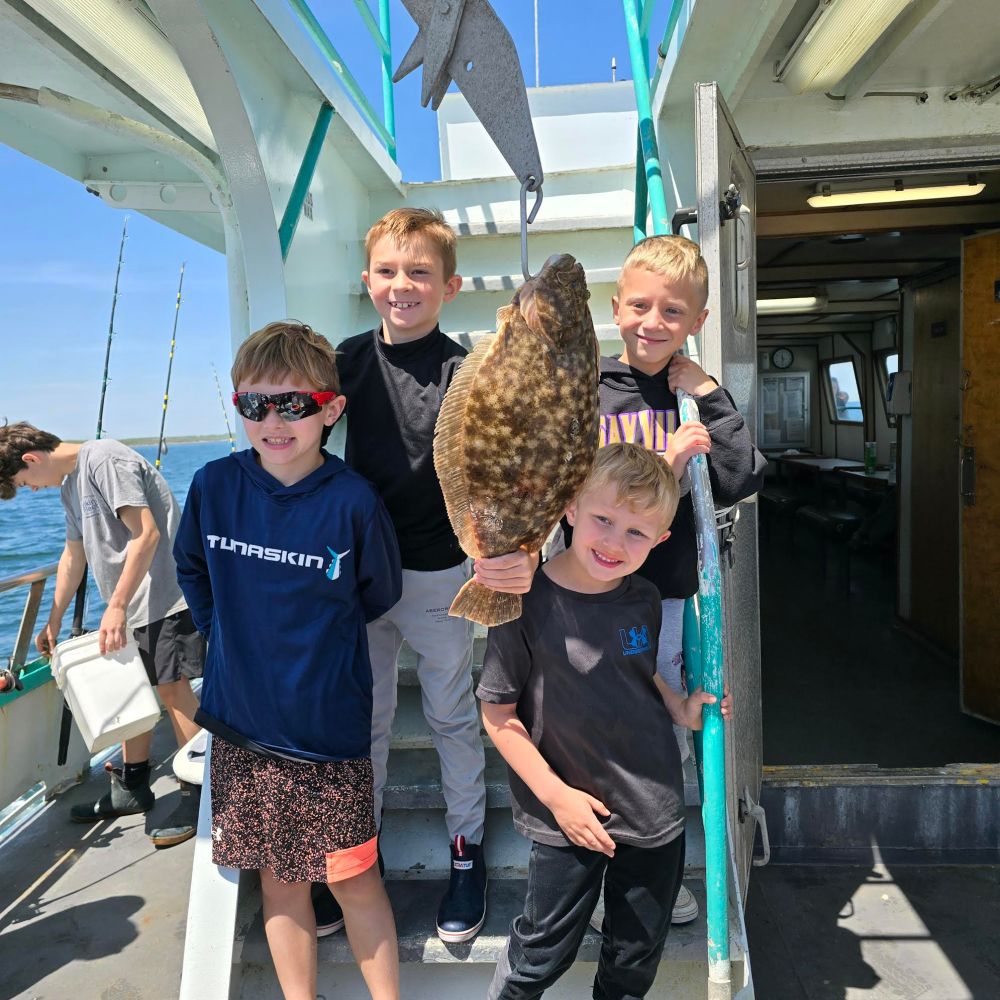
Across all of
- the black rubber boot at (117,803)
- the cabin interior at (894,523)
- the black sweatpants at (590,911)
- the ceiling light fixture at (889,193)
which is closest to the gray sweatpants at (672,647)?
the black sweatpants at (590,911)

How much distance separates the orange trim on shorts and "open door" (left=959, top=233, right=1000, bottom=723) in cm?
434

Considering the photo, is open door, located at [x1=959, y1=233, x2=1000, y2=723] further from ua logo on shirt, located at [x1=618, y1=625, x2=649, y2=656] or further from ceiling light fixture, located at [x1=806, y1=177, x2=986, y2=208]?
ua logo on shirt, located at [x1=618, y1=625, x2=649, y2=656]

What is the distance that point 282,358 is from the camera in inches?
74.7

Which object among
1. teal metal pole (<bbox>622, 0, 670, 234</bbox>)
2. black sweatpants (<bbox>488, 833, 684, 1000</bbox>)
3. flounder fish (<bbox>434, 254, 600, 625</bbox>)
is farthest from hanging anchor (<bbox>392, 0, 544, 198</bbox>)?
black sweatpants (<bbox>488, 833, 684, 1000</bbox>)

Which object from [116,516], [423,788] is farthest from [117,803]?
[423,788]

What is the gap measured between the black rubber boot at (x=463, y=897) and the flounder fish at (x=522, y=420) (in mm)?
1317

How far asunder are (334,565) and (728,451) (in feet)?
3.52

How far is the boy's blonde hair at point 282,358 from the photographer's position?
6.23 feet

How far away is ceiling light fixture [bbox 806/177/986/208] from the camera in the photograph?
14.9 feet

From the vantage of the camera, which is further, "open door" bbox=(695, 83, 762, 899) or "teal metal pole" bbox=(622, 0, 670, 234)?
"teal metal pole" bbox=(622, 0, 670, 234)

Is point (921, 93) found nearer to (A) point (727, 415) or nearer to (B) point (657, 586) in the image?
(A) point (727, 415)

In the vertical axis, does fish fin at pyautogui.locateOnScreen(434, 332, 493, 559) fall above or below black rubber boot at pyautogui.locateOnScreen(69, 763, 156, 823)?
above

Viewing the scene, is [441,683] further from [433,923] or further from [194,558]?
[194,558]

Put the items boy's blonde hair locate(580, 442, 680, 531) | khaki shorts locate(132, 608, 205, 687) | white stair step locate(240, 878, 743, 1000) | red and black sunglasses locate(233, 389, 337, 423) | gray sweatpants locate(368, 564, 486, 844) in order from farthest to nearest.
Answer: khaki shorts locate(132, 608, 205, 687), gray sweatpants locate(368, 564, 486, 844), white stair step locate(240, 878, 743, 1000), red and black sunglasses locate(233, 389, 337, 423), boy's blonde hair locate(580, 442, 680, 531)
